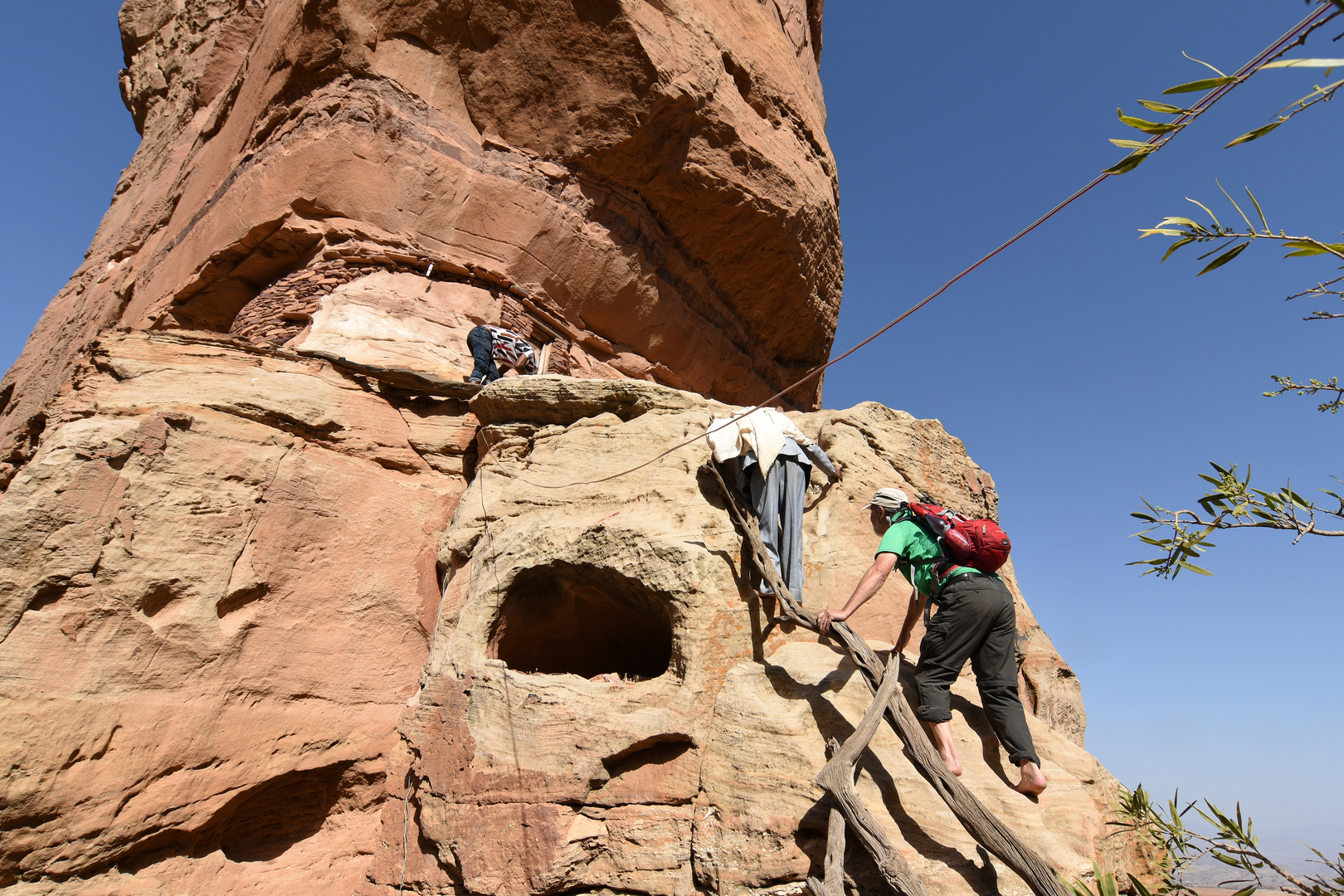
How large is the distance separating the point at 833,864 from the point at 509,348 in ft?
16.6

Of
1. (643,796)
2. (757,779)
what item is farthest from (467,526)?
(757,779)

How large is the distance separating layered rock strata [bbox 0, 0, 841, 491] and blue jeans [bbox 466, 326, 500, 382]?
123 cm

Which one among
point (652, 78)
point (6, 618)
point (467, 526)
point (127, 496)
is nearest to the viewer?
point (6, 618)

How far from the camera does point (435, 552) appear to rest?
5188 millimetres

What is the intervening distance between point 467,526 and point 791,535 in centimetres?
214

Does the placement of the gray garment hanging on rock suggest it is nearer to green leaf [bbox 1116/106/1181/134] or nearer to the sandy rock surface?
the sandy rock surface

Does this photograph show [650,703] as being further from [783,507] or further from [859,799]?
[783,507]

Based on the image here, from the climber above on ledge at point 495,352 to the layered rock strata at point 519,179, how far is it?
A: 103cm

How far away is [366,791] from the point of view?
4273 millimetres

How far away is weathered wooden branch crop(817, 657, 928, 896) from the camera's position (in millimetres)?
2773

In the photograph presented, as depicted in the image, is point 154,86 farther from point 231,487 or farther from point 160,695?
point 160,695

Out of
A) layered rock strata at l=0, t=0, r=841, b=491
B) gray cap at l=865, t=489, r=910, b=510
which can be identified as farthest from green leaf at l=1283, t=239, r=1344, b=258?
layered rock strata at l=0, t=0, r=841, b=491

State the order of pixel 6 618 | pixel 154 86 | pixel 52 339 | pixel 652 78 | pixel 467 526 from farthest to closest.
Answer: pixel 154 86 → pixel 52 339 → pixel 652 78 → pixel 467 526 → pixel 6 618

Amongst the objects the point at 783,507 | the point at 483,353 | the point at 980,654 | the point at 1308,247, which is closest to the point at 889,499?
the point at 783,507
